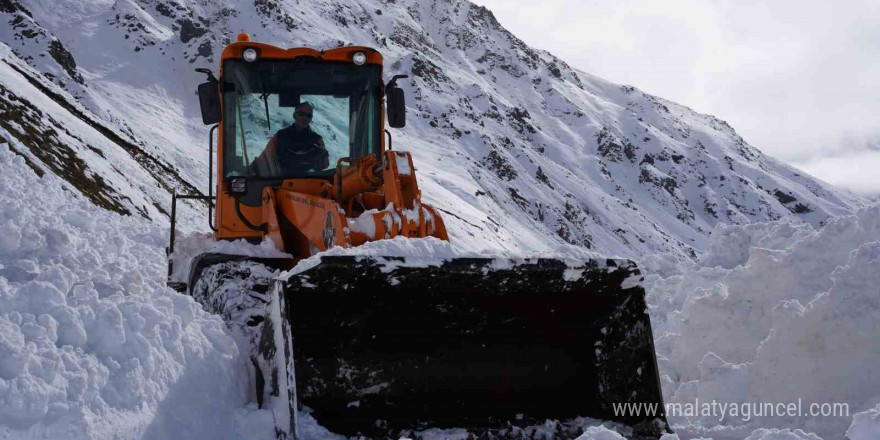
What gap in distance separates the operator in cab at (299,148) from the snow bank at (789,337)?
2821 mm

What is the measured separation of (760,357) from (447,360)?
213 centimetres

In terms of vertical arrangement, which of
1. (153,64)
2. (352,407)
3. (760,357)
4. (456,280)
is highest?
(153,64)

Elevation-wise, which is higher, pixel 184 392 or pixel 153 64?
pixel 153 64

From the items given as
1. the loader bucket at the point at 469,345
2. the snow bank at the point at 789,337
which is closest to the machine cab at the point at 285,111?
the loader bucket at the point at 469,345

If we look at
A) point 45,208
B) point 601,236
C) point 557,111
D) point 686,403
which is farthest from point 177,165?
point 557,111

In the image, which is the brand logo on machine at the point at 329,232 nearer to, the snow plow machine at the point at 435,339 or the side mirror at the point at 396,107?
the snow plow machine at the point at 435,339

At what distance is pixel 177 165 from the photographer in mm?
34062

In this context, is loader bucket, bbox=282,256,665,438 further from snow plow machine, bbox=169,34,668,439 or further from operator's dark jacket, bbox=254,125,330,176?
operator's dark jacket, bbox=254,125,330,176

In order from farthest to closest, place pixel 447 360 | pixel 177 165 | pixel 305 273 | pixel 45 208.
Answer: pixel 177 165 → pixel 45 208 → pixel 447 360 → pixel 305 273

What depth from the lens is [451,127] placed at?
84.4m

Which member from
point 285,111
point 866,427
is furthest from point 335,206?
point 866,427

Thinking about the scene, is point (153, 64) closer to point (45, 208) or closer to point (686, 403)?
point (45, 208)

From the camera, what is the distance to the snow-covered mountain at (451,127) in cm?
2227

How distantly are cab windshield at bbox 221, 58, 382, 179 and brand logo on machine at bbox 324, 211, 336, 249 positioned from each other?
114 cm
